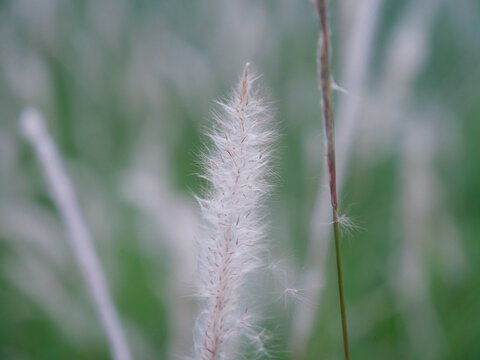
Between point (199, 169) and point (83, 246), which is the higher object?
point (199, 169)

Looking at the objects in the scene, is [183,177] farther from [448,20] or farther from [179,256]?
[448,20]

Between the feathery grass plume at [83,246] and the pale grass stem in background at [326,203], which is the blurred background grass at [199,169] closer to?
the pale grass stem in background at [326,203]

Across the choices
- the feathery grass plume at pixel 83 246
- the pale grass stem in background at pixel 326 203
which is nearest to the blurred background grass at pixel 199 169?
the pale grass stem in background at pixel 326 203

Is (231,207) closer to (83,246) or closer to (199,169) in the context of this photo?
(83,246)

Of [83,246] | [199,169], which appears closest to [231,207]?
[83,246]

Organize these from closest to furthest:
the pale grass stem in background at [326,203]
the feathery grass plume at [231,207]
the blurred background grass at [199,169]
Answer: the feathery grass plume at [231,207]
the pale grass stem in background at [326,203]
the blurred background grass at [199,169]
